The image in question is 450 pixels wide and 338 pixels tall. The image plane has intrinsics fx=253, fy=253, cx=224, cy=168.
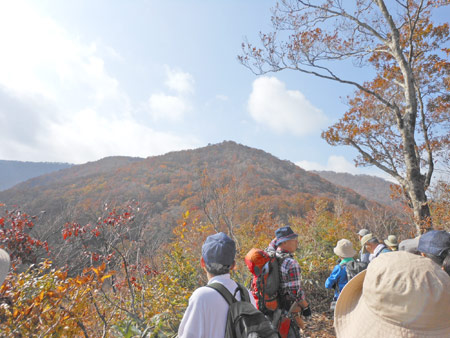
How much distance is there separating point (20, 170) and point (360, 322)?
161771mm

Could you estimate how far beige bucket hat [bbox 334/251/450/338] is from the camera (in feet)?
2.48

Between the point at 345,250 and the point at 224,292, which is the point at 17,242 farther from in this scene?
the point at 345,250

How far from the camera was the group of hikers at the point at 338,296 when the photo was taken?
2.54 ft

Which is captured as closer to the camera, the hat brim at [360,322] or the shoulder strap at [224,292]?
the hat brim at [360,322]

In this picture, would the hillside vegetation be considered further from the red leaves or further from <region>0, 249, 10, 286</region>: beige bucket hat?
<region>0, 249, 10, 286</region>: beige bucket hat

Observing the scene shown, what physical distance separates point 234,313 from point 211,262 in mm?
349

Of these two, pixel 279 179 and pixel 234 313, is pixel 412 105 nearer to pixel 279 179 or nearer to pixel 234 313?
pixel 234 313

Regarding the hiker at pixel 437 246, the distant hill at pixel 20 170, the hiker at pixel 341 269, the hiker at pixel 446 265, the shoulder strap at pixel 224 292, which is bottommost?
the hiker at pixel 341 269

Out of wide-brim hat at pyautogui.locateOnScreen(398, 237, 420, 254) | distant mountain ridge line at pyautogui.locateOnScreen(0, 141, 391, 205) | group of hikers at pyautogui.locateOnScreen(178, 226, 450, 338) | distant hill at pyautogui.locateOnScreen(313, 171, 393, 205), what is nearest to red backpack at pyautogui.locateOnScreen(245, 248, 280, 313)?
group of hikers at pyautogui.locateOnScreen(178, 226, 450, 338)

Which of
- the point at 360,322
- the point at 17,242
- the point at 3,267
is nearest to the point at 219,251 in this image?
the point at 360,322

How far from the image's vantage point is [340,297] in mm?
1086

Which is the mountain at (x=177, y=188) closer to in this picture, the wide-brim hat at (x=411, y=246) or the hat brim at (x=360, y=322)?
the wide-brim hat at (x=411, y=246)

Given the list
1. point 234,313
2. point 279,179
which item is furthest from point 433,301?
point 279,179

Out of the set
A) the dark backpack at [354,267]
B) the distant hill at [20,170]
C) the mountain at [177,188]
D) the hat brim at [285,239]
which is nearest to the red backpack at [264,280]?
the hat brim at [285,239]
